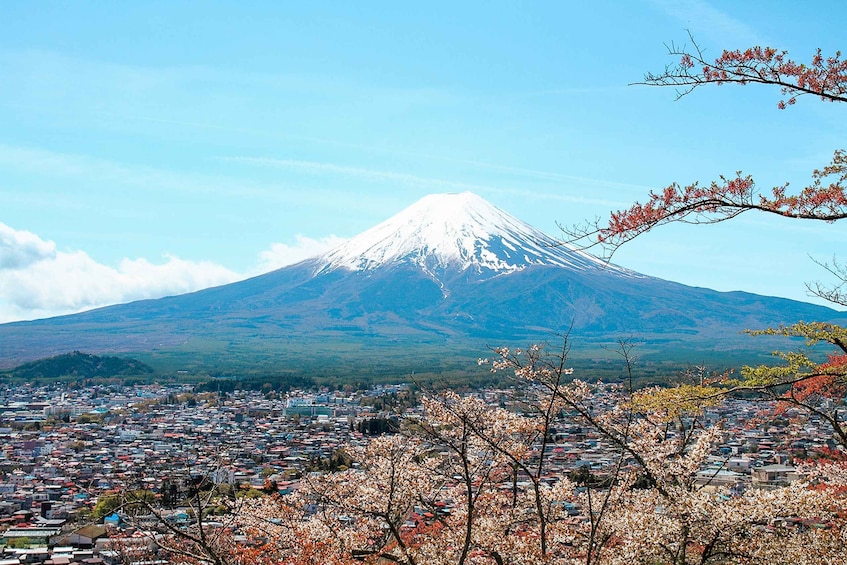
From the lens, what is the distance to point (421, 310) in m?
136

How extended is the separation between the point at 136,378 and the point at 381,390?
83.8ft

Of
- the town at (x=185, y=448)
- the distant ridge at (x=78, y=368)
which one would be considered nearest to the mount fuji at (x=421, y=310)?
the distant ridge at (x=78, y=368)

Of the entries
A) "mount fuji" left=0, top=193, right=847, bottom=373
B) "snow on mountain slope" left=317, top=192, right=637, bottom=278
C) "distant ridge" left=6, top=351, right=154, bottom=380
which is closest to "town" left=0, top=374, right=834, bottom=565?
"distant ridge" left=6, top=351, right=154, bottom=380

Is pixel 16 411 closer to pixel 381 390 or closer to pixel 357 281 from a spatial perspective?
pixel 381 390

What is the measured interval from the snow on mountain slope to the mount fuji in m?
0.40

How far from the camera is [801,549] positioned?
292 inches

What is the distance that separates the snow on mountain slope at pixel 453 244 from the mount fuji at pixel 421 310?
0.40 metres

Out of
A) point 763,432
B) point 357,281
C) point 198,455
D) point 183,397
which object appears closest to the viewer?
point 198,455

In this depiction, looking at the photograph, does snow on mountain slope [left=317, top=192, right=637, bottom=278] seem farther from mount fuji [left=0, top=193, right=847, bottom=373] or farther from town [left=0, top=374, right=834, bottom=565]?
town [left=0, top=374, right=834, bottom=565]

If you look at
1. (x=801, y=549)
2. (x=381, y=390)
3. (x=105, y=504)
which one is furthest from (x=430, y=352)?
(x=801, y=549)

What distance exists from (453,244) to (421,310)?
3010 centimetres

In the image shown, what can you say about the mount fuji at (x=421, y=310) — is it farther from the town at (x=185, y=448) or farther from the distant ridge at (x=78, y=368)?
the town at (x=185, y=448)

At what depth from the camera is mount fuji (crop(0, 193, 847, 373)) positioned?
10194cm

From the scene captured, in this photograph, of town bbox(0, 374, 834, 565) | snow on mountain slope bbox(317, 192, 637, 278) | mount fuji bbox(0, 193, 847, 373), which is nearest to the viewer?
town bbox(0, 374, 834, 565)
